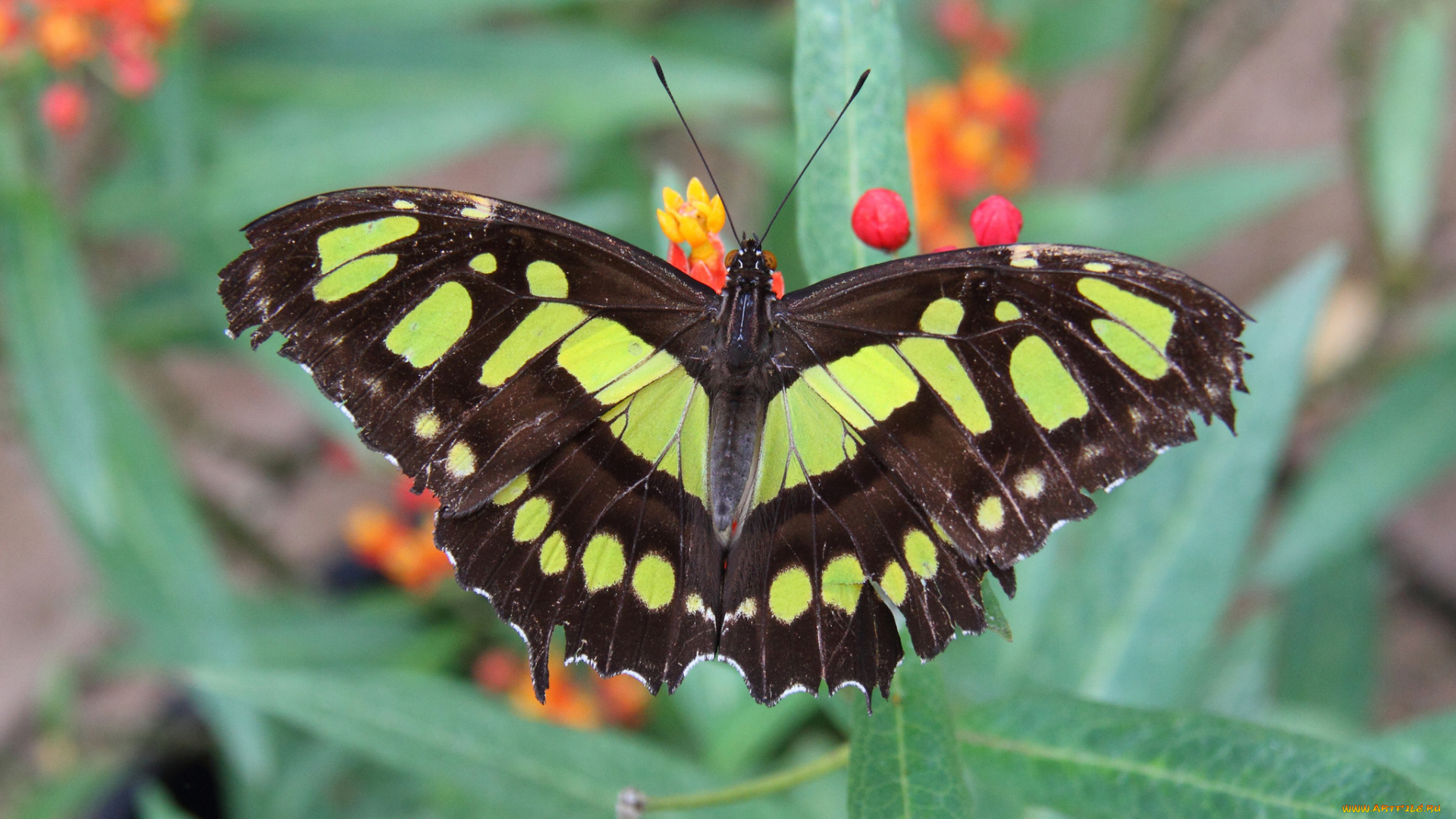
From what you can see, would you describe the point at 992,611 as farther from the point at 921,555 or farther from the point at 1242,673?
the point at 1242,673

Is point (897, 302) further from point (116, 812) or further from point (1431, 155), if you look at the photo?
point (116, 812)

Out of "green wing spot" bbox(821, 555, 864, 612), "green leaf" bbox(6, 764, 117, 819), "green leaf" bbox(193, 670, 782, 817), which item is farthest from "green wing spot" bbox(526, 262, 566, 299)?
"green leaf" bbox(6, 764, 117, 819)

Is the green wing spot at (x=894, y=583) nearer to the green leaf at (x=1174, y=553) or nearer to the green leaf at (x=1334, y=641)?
the green leaf at (x=1174, y=553)

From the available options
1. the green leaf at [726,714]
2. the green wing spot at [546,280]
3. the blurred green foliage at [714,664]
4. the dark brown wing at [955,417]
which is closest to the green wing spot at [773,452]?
the dark brown wing at [955,417]

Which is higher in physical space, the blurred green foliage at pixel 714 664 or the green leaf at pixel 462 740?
the blurred green foliage at pixel 714 664

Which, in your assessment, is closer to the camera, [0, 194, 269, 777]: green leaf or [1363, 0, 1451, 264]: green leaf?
[0, 194, 269, 777]: green leaf

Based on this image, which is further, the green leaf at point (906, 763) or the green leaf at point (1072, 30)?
the green leaf at point (1072, 30)

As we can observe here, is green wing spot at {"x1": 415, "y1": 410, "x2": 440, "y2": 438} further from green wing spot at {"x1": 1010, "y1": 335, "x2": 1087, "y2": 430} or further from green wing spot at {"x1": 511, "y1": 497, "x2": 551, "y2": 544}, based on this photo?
green wing spot at {"x1": 1010, "y1": 335, "x2": 1087, "y2": 430}
